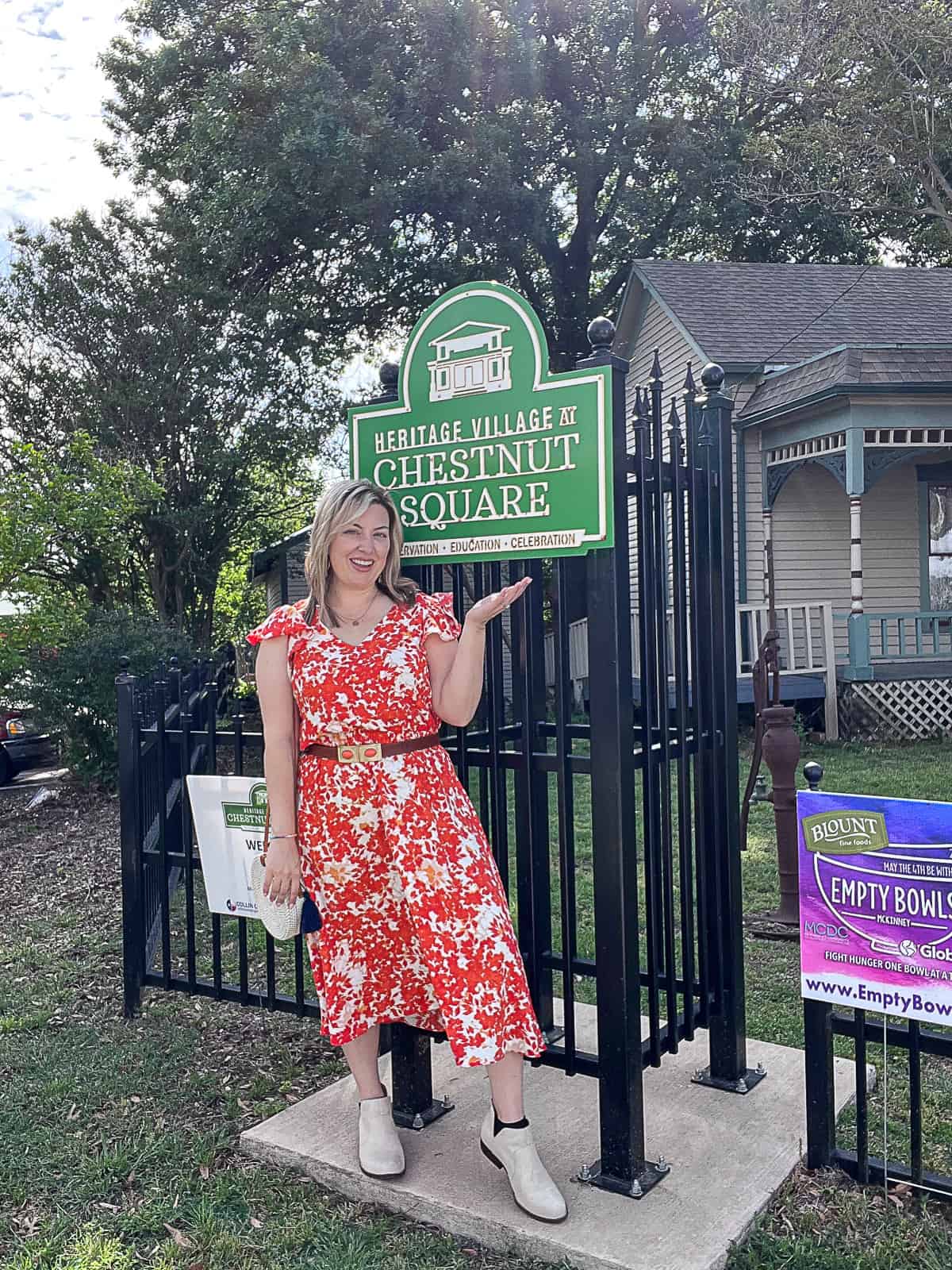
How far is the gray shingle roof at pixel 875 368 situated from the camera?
1116 cm

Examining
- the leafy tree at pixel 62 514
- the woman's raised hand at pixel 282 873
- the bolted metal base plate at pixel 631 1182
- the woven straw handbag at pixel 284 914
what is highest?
the leafy tree at pixel 62 514

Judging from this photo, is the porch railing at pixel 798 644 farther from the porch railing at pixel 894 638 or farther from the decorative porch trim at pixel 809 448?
the decorative porch trim at pixel 809 448

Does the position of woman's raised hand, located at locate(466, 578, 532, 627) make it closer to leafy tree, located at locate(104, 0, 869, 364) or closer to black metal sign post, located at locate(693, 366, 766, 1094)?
black metal sign post, located at locate(693, 366, 766, 1094)

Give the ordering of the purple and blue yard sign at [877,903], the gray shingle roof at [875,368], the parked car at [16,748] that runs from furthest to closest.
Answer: the gray shingle roof at [875,368] → the parked car at [16,748] → the purple and blue yard sign at [877,903]

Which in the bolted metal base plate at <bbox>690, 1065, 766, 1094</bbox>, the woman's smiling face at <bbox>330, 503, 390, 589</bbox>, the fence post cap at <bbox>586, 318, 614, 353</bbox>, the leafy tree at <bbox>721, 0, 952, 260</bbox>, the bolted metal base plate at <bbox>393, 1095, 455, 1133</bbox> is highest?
the leafy tree at <bbox>721, 0, 952, 260</bbox>

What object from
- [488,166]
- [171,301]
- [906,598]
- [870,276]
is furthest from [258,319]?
[906,598]

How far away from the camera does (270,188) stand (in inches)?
623

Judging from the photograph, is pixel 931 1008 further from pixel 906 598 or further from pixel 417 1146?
pixel 906 598

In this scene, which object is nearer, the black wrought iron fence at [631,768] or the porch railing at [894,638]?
the black wrought iron fence at [631,768]

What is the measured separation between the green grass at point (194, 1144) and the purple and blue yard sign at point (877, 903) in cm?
54

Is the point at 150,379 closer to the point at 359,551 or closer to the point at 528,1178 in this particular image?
the point at 359,551

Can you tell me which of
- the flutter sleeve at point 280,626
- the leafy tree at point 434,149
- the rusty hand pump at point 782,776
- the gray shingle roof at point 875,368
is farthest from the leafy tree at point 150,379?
the flutter sleeve at point 280,626

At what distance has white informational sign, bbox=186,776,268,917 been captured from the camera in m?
→ 3.89

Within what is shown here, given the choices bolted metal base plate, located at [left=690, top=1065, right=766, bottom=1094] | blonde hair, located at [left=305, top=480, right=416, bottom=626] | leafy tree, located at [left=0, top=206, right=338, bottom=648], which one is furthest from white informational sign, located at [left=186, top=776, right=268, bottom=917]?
leafy tree, located at [left=0, top=206, right=338, bottom=648]
